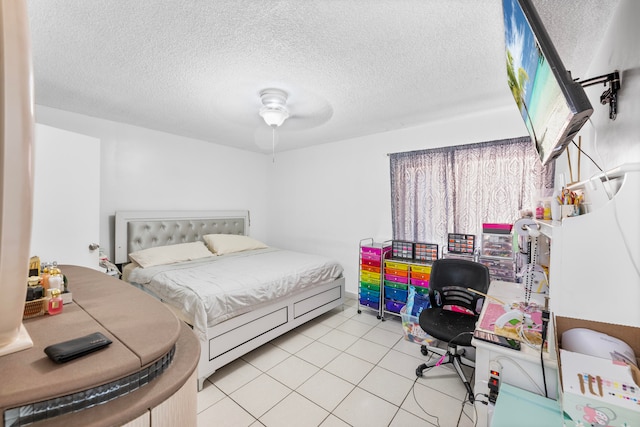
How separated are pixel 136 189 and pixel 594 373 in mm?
4301

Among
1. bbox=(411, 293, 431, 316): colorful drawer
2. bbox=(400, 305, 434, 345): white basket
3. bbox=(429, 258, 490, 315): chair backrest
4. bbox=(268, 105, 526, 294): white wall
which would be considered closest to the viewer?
bbox=(429, 258, 490, 315): chair backrest

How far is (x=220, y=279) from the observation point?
103 inches

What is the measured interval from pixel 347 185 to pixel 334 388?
270 centimetres

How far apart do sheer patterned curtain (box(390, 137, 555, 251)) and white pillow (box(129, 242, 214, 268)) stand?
2631mm

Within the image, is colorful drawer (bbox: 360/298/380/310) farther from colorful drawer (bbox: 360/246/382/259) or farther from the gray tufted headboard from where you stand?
the gray tufted headboard

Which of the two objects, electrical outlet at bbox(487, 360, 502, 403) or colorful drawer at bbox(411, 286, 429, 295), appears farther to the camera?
colorful drawer at bbox(411, 286, 429, 295)

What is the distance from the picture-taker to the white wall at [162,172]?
3248 mm

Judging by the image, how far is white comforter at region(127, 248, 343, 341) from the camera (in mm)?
2234

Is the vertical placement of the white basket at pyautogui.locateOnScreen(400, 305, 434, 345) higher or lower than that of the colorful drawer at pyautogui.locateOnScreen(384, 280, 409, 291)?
lower

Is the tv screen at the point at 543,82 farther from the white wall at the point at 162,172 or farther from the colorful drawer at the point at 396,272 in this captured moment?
the white wall at the point at 162,172

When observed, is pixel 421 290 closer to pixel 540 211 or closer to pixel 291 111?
pixel 540 211

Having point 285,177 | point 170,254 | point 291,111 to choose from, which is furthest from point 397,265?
point 170,254

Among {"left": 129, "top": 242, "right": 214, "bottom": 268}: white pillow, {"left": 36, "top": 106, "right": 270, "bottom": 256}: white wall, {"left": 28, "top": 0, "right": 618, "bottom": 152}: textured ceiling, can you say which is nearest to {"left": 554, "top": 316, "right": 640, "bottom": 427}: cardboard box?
{"left": 28, "top": 0, "right": 618, "bottom": 152}: textured ceiling

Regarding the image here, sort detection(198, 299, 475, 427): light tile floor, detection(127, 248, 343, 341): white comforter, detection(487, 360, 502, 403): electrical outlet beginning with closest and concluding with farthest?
1. detection(487, 360, 502, 403): electrical outlet
2. detection(198, 299, 475, 427): light tile floor
3. detection(127, 248, 343, 341): white comforter
